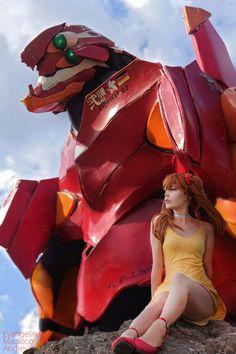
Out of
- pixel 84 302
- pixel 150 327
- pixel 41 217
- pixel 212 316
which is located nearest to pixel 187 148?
pixel 212 316

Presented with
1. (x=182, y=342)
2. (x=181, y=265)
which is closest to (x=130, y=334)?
(x=182, y=342)

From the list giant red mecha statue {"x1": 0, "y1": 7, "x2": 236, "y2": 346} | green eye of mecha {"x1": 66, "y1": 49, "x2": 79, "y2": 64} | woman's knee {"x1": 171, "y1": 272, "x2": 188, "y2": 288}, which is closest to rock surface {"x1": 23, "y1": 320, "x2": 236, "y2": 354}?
woman's knee {"x1": 171, "y1": 272, "x2": 188, "y2": 288}

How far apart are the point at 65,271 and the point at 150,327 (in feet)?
6.02

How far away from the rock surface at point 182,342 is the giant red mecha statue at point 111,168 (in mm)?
678

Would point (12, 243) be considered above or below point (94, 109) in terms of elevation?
below

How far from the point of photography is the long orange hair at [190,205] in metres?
2.42

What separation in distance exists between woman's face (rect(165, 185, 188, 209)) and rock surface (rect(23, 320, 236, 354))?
47 cm

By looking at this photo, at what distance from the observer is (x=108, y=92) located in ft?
11.0

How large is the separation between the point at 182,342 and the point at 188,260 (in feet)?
1.21

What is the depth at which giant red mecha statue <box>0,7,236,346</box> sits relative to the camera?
9.25ft

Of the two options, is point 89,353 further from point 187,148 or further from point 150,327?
point 187,148

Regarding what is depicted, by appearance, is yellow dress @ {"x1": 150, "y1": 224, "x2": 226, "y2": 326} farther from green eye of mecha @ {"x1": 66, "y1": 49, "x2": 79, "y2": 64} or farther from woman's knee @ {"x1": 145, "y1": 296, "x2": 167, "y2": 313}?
green eye of mecha @ {"x1": 66, "y1": 49, "x2": 79, "y2": 64}

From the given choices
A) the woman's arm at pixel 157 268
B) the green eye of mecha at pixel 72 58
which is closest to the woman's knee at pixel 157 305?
the woman's arm at pixel 157 268

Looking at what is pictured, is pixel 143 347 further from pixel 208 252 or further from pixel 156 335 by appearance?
pixel 208 252
